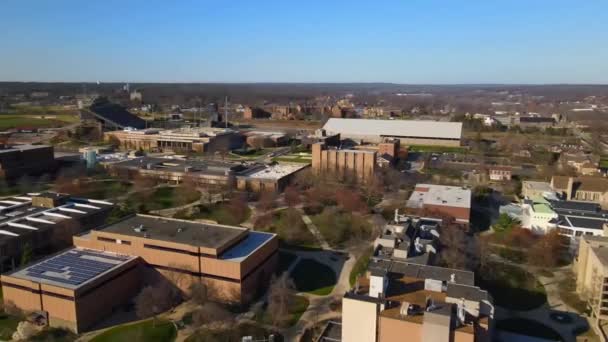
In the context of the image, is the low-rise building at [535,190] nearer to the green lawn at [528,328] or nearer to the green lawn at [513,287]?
the green lawn at [513,287]

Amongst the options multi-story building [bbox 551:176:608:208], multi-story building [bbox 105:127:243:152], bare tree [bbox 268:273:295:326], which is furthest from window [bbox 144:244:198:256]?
multi-story building [bbox 105:127:243:152]

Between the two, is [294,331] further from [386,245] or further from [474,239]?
→ [474,239]

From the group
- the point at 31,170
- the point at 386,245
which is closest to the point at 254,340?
the point at 386,245

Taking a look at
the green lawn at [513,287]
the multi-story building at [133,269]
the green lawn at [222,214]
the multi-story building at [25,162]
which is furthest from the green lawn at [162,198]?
the green lawn at [513,287]

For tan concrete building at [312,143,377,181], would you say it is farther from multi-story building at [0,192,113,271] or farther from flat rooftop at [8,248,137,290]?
flat rooftop at [8,248,137,290]

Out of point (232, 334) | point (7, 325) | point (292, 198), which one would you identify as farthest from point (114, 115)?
point (232, 334)

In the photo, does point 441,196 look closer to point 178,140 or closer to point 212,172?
point 212,172

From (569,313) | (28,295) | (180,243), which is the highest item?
(180,243)
